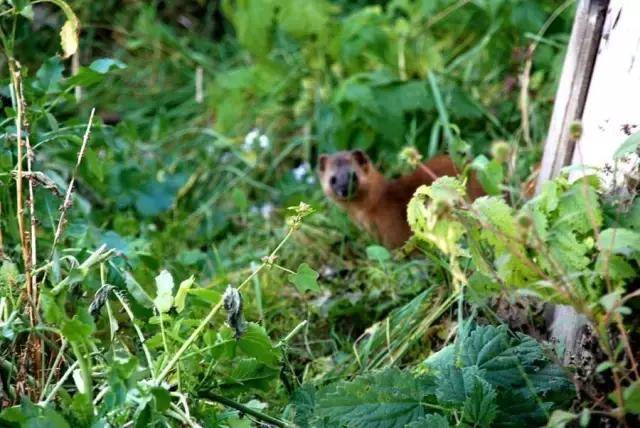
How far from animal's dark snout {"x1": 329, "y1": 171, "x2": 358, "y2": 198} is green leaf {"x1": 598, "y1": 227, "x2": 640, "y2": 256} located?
2435mm

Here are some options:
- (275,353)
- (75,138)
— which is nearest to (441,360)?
(275,353)

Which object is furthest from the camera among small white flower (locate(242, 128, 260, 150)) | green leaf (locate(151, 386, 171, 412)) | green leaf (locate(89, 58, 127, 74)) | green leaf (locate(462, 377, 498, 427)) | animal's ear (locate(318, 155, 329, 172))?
small white flower (locate(242, 128, 260, 150))

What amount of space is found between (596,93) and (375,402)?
1.19 meters

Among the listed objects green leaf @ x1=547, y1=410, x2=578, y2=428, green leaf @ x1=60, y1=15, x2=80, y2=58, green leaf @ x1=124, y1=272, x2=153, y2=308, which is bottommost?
green leaf @ x1=124, y1=272, x2=153, y2=308

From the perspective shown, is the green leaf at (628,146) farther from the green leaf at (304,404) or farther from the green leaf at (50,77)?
the green leaf at (50,77)

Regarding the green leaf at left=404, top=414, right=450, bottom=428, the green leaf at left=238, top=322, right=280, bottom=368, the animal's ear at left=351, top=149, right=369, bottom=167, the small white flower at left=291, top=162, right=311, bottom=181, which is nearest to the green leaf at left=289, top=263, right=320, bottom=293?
the green leaf at left=238, top=322, right=280, bottom=368

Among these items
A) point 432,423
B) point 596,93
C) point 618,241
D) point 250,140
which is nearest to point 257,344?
point 432,423

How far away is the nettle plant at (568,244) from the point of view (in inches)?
87.1

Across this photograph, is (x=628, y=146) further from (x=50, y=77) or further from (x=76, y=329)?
(x=50, y=77)

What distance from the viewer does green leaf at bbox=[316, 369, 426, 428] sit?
2.53 metres

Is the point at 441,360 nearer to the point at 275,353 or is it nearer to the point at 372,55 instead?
the point at 275,353

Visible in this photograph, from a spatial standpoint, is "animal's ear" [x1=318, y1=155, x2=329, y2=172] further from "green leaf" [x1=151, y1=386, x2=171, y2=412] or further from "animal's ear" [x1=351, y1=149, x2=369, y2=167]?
"green leaf" [x1=151, y1=386, x2=171, y2=412]

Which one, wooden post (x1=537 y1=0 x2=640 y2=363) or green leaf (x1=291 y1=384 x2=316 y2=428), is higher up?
wooden post (x1=537 y1=0 x2=640 y2=363)

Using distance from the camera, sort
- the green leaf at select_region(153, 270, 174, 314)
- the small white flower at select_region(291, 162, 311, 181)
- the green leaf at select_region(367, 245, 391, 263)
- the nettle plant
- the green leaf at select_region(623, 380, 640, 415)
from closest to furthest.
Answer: the green leaf at select_region(623, 380, 640, 415) → the nettle plant → the green leaf at select_region(153, 270, 174, 314) → the green leaf at select_region(367, 245, 391, 263) → the small white flower at select_region(291, 162, 311, 181)
